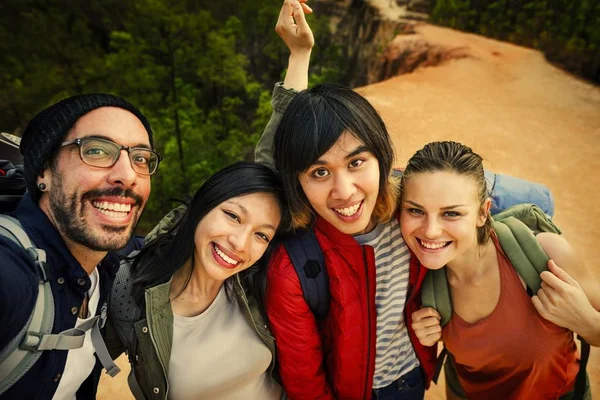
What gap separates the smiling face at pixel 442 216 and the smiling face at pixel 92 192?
141 cm

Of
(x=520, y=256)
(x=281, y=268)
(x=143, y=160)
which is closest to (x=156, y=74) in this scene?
(x=143, y=160)

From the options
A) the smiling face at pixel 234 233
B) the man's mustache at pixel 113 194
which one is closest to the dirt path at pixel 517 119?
the smiling face at pixel 234 233

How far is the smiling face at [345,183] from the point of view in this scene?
190 cm

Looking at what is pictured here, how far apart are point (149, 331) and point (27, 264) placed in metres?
0.70

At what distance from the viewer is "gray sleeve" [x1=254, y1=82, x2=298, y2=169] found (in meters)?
2.39

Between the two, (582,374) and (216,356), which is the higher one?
(582,374)

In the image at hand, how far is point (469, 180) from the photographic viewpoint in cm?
198

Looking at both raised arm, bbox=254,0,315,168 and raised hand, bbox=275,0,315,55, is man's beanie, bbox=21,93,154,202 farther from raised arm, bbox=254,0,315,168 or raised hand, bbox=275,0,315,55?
raised hand, bbox=275,0,315,55

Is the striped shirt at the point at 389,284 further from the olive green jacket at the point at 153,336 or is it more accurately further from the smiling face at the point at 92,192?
the smiling face at the point at 92,192

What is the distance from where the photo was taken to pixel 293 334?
208cm

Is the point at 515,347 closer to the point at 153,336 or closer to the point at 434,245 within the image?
the point at 434,245

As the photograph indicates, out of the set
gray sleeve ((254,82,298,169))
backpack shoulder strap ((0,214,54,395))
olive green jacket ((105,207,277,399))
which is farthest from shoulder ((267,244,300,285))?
backpack shoulder strap ((0,214,54,395))

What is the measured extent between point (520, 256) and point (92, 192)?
2083 millimetres

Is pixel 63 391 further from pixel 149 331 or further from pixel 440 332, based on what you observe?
pixel 440 332
